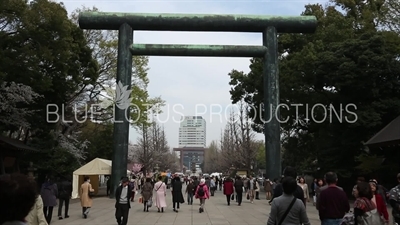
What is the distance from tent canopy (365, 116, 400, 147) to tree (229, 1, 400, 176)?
1758 mm

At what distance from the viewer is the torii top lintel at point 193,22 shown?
19328 millimetres

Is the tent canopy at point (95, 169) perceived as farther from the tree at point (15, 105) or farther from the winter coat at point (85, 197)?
the winter coat at point (85, 197)

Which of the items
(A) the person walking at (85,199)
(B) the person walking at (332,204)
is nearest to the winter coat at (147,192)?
(A) the person walking at (85,199)

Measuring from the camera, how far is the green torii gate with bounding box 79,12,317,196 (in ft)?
63.7

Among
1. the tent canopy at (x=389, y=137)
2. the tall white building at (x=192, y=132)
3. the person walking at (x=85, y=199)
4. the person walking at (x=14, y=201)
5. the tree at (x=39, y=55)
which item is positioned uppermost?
the tall white building at (x=192, y=132)

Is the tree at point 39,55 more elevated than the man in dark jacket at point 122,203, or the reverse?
the tree at point 39,55

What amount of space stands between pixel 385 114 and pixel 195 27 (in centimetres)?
1265

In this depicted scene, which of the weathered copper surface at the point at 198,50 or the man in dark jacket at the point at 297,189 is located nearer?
the man in dark jacket at the point at 297,189

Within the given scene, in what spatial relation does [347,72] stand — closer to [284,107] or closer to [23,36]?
[284,107]

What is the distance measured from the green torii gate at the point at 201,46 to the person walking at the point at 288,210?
1429 cm

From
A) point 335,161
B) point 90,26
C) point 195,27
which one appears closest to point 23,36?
point 90,26

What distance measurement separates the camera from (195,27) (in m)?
19.5

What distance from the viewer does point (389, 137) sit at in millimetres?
20719

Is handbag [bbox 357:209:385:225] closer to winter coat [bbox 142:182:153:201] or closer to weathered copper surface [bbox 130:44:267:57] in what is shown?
winter coat [bbox 142:182:153:201]
